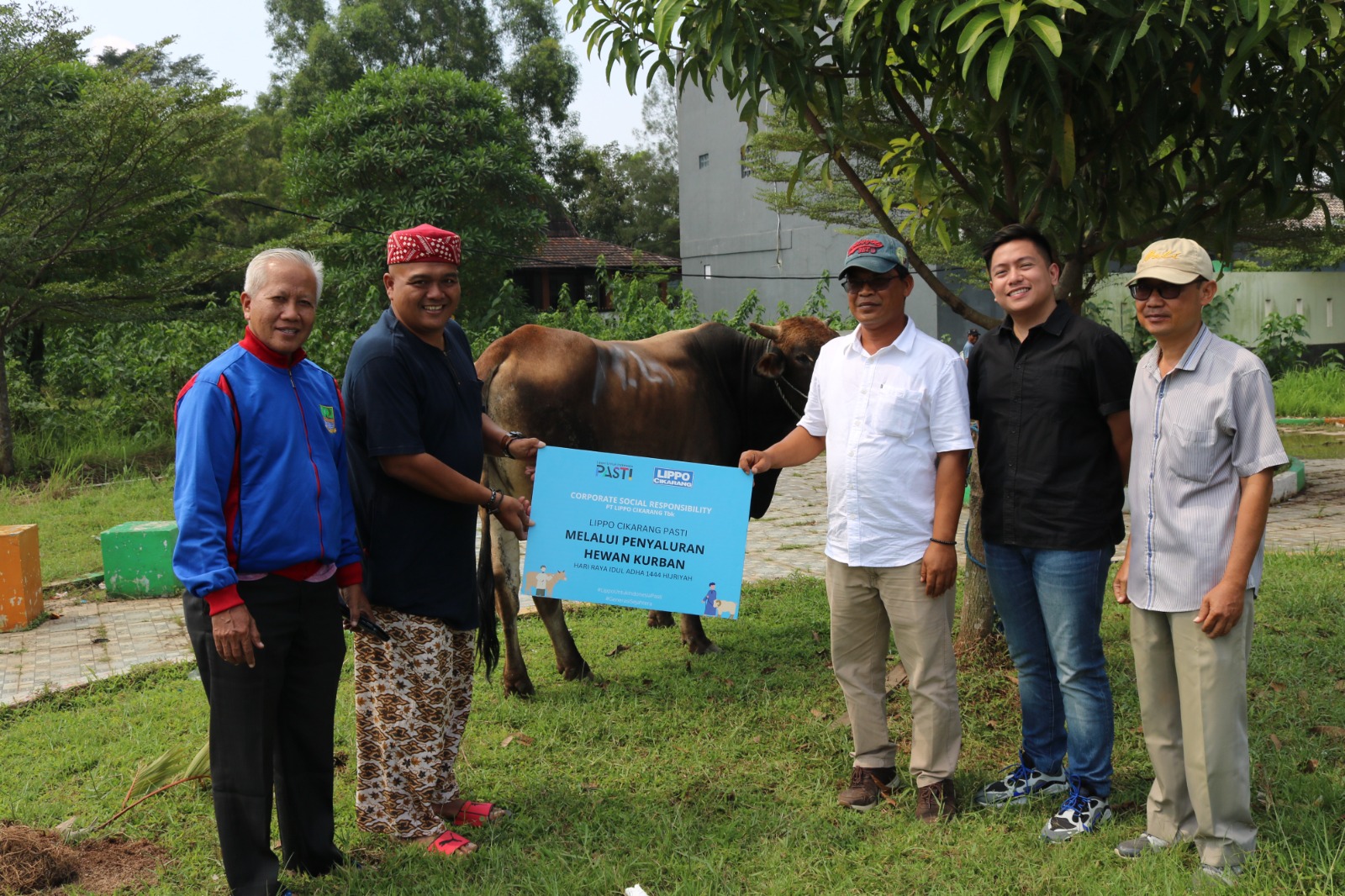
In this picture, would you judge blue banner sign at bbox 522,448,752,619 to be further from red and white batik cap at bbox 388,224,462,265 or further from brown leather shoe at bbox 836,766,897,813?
red and white batik cap at bbox 388,224,462,265

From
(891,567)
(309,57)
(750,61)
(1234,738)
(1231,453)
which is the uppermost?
(309,57)

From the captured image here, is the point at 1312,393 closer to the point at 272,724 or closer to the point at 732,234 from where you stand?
the point at 732,234

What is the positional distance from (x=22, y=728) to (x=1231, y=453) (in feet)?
17.3

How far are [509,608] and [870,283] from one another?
2.67 meters

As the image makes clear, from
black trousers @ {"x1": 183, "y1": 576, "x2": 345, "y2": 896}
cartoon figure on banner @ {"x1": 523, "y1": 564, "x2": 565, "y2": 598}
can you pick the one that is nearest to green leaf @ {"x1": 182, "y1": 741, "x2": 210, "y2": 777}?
black trousers @ {"x1": 183, "y1": 576, "x2": 345, "y2": 896}

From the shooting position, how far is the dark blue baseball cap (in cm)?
379

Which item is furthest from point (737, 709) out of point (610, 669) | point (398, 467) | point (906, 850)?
point (398, 467)

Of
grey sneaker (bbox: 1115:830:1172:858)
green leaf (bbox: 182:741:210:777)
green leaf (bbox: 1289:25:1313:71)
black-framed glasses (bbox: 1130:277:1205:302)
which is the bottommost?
grey sneaker (bbox: 1115:830:1172:858)

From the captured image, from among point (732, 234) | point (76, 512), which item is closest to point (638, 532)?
point (76, 512)

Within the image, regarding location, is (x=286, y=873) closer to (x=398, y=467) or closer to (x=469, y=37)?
(x=398, y=467)

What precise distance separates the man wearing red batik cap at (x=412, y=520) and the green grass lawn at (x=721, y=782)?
278 mm

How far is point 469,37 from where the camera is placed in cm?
3331

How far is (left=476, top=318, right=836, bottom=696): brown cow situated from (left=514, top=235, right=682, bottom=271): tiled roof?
24783 millimetres

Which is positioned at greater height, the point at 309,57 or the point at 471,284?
the point at 309,57
